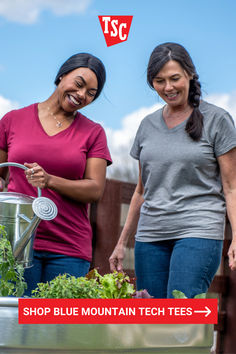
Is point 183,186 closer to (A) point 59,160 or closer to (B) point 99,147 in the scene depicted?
(B) point 99,147

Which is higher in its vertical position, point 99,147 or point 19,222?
point 99,147

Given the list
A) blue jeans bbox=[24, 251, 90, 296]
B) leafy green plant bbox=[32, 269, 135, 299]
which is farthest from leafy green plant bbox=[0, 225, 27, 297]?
blue jeans bbox=[24, 251, 90, 296]

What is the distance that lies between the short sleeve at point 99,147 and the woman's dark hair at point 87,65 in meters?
0.17

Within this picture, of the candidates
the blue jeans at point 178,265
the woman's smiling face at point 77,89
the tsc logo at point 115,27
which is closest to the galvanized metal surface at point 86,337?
the blue jeans at point 178,265

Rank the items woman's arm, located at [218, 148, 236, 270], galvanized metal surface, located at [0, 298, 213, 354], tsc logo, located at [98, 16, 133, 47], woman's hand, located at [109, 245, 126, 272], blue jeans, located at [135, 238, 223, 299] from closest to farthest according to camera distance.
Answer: galvanized metal surface, located at [0, 298, 213, 354] → blue jeans, located at [135, 238, 223, 299] → woman's arm, located at [218, 148, 236, 270] → woman's hand, located at [109, 245, 126, 272] → tsc logo, located at [98, 16, 133, 47]

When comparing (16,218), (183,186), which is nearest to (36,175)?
(16,218)

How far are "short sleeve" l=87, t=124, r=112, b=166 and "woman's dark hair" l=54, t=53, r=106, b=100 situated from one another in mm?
171

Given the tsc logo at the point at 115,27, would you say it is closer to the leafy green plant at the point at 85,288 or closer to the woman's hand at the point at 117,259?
the woman's hand at the point at 117,259

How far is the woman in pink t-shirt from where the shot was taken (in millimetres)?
1969

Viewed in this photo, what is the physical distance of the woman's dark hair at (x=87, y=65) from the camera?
2.14m

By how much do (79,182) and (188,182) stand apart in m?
0.42

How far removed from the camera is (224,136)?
2049mm

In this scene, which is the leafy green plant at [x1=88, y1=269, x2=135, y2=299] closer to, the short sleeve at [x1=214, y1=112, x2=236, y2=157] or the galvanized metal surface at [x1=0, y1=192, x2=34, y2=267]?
the galvanized metal surface at [x1=0, y1=192, x2=34, y2=267]

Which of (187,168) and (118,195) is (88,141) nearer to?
(187,168)
